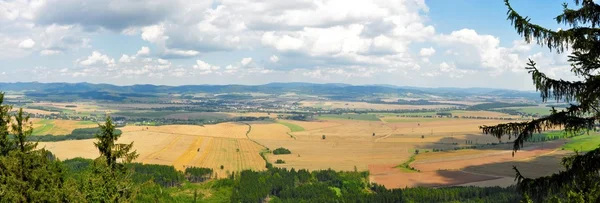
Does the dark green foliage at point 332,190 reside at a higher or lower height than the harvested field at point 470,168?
lower

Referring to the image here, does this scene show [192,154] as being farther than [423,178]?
Yes

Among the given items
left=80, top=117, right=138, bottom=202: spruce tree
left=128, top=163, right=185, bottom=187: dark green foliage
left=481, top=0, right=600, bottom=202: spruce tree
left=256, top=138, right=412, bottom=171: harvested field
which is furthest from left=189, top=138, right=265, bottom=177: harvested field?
left=481, top=0, right=600, bottom=202: spruce tree

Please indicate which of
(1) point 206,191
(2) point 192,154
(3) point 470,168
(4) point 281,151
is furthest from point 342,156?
(1) point 206,191

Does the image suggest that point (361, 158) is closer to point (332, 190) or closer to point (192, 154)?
point (332, 190)

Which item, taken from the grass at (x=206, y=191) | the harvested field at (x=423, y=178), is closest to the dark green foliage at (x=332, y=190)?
the grass at (x=206, y=191)

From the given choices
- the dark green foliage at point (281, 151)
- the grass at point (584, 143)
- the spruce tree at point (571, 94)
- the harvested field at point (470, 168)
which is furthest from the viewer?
the dark green foliage at point (281, 151)

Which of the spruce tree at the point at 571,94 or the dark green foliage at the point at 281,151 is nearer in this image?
the spruce tree at the point at 571,94

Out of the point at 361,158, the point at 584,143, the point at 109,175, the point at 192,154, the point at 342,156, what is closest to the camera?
the point at 109,175

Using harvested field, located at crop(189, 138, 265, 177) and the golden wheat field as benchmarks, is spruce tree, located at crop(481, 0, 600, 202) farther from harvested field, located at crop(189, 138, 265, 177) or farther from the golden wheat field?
harvested field, located at crop(189, 138, 265, 177)

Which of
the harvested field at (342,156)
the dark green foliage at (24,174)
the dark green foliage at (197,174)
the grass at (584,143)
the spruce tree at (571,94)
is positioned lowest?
the dark green foliage at (197,174)

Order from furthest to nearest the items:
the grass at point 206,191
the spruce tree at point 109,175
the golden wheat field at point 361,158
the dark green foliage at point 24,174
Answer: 1. the golden wheat field at point 361,158
2. the grass at point 206,191
3. the dark green foliage at point 24,174
4. the spruce tree at point 109,175

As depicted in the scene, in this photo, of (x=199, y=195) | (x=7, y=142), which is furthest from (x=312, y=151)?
(x=7, y=142)

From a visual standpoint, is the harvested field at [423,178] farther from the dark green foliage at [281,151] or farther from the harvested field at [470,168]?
the dark green foliage at [281,151]
